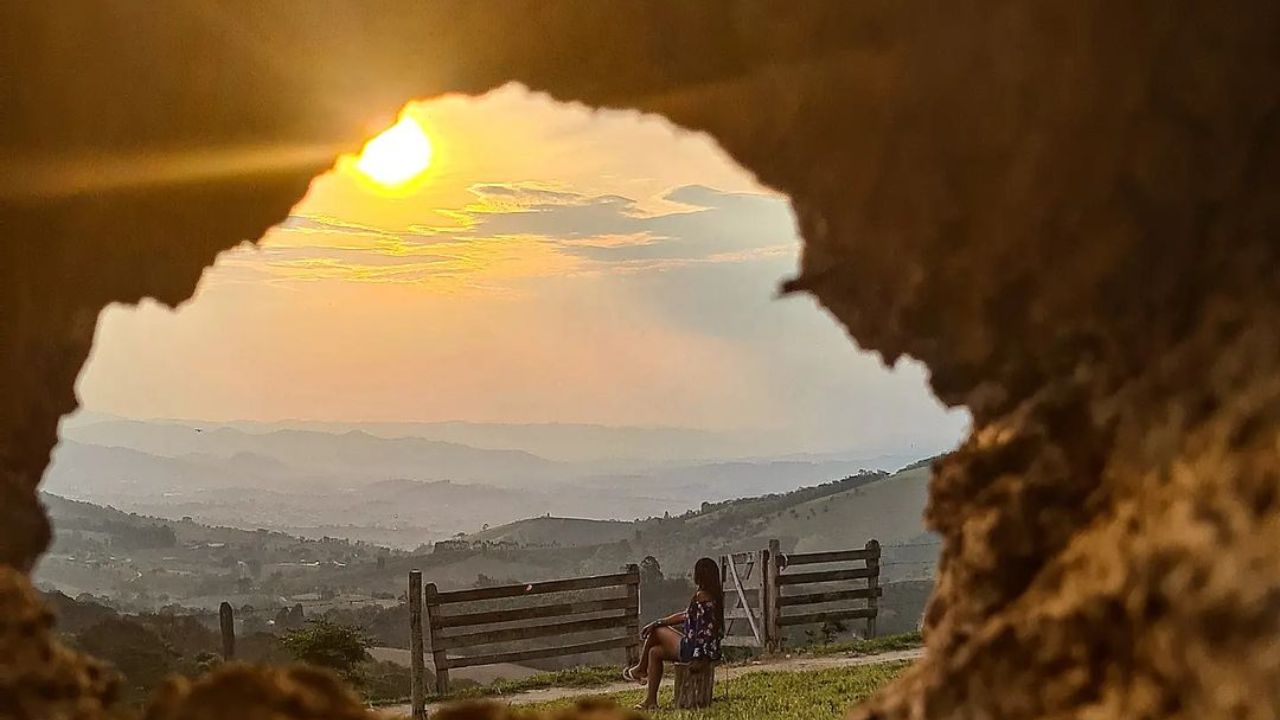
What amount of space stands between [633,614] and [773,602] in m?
1.33

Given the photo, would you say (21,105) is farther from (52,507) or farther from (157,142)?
(52,507)

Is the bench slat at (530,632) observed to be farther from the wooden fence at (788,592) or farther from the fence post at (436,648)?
the wooden fence at (788,592)

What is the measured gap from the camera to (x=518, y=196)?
463 centimetres

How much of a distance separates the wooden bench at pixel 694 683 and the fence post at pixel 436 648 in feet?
5.11

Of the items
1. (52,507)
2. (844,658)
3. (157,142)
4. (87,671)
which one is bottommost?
(844,658)

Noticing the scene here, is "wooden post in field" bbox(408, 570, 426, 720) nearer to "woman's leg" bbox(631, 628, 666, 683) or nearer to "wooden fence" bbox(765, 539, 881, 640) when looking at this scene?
"woman's leg" bbox(631, 628, 666, 683)

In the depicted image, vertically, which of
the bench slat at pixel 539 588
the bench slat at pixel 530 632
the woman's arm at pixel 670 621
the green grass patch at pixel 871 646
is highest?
the bench slat at pixel 539 588

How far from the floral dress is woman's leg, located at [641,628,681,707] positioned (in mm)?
66

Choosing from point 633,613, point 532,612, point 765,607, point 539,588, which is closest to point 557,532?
point 539,588

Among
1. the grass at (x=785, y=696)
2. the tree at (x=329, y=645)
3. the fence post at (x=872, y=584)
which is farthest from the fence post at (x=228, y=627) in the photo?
the fence post at (x=872, y=584)

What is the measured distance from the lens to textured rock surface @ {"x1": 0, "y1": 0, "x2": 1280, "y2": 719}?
4.91ft

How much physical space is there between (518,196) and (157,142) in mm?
2227

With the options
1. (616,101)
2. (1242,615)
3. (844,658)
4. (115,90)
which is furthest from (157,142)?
(844,658)

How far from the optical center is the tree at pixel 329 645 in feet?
15.8
